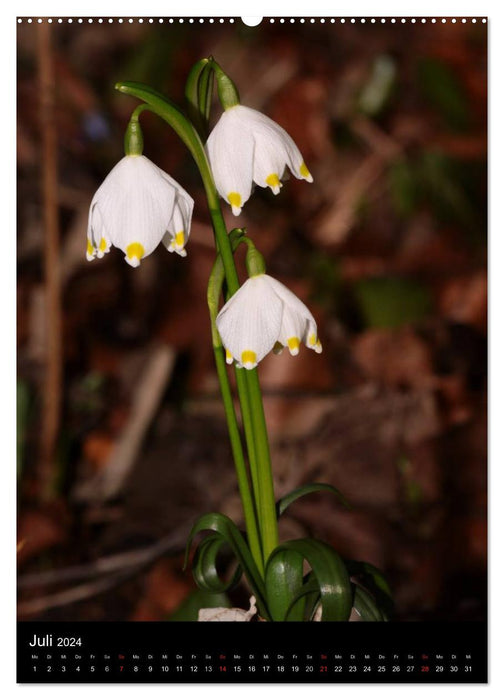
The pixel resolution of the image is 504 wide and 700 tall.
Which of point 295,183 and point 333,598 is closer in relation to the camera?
point 333,598

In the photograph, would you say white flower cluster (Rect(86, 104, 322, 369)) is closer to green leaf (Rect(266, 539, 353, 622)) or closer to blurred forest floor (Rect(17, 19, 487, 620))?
green leaf (Rect(266, 539, 353, 622))

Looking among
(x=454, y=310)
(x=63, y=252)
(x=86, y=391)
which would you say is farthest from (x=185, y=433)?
(x=454, y=310)

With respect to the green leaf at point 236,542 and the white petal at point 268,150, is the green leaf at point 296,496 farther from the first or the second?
the white petal at point 268,150

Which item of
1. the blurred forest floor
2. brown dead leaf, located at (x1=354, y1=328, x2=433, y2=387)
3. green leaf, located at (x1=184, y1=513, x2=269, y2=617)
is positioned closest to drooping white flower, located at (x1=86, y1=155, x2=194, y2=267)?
green leaf, located at (x1=184, y1=513, x2=269, y2=617)

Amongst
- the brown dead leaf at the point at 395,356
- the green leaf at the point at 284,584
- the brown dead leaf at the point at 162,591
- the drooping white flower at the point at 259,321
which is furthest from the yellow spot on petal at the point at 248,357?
the brown dead leaf at the point at 395,356

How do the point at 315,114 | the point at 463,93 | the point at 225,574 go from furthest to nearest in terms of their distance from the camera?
the point at 315,114 < the point at 463,93 < the point at 225,574

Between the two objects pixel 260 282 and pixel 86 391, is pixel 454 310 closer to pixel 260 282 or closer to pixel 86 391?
pixel 86 391
